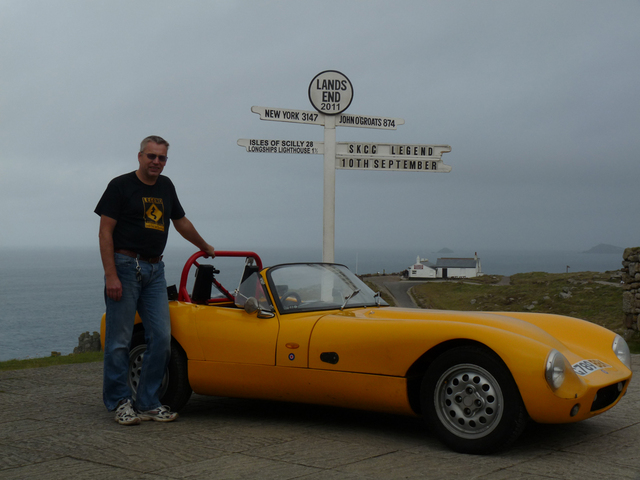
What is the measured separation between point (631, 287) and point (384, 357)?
29.4 feet

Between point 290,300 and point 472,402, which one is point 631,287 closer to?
point 290,300

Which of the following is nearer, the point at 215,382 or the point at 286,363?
the point at 286,363

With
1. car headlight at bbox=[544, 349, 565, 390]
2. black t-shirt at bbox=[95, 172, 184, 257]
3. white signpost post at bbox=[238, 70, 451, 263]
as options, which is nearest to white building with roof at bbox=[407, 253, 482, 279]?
white signpost post at bbox=[238, 70, 451, 263]

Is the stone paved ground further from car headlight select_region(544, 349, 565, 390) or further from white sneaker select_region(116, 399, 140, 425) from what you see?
car headlight select_region(544, 349, 565, 390)

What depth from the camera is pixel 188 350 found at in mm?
5363

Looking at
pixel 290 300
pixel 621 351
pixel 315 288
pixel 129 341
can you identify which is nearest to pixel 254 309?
pixel 290 300

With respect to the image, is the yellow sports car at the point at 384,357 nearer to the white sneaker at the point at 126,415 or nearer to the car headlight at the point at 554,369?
the car headlight at the point at 554,369

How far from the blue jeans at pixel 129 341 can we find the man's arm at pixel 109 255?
9cm

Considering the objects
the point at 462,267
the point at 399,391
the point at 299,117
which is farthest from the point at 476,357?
the point at 462,267

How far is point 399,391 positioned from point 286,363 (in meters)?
0.93

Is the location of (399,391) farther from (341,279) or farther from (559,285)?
(559,285)

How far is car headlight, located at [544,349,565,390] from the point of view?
3.77 metres

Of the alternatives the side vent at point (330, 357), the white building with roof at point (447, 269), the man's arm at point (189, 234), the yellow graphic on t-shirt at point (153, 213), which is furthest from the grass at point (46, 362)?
the white building with roof at point (447, 269)

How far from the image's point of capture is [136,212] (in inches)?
203
